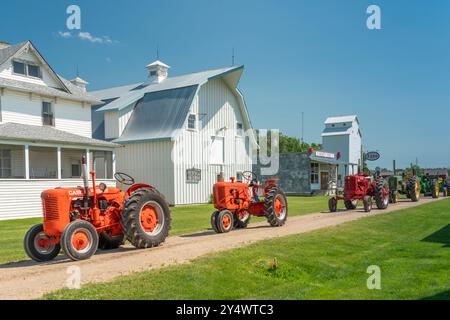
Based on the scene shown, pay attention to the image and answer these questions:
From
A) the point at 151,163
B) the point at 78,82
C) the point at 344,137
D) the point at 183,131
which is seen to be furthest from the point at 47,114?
the point at 344,137

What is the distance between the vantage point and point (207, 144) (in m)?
29.3

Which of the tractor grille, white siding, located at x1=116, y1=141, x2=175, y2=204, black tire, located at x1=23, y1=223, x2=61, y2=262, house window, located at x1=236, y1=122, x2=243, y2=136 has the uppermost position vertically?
house window, located at x1=236, y1=122, x2=243, y2=136

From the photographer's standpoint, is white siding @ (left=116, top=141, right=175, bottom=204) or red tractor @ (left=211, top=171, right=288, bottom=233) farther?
white siding @ (left=116, top=141, right=175, bottom=204)

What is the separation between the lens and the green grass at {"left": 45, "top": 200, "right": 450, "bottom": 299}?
630cm

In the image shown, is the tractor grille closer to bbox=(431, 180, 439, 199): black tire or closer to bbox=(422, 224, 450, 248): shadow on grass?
bbox=(422, 224, 450, 248): shadow on grass

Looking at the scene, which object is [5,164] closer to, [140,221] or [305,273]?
[140,221]

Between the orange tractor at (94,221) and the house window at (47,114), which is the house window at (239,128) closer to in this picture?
the house window at (47,114)

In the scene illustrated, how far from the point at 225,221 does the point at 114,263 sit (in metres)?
5.21

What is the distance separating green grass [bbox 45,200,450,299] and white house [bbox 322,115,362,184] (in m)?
48.7

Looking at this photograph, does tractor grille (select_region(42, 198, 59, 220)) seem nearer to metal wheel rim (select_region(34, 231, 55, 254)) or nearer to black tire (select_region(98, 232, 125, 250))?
metal wheel rim (select_region(34, 231, 55, 254))

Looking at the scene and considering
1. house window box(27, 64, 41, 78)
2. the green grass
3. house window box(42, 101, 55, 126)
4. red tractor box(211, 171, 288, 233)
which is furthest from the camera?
house window box(42, 101, 55, 126)

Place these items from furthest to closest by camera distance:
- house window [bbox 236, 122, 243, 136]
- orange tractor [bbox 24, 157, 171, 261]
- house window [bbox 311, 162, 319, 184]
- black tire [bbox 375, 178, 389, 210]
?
1. house window [bbox 311, 162, 319, 184]
2. house window [bbox 236, 122, 243, 136]
3. black tire [bbox 375, 178, 389, 210]
4. orange tractor [bbox 24, 157, 171, 261]

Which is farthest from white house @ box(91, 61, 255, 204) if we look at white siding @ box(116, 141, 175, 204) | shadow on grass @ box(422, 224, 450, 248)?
shadow on grass @ box(422, 224, 450, 248)

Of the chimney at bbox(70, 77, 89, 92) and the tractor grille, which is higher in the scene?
the chimney at bbox(70, 77, 89, 92)
